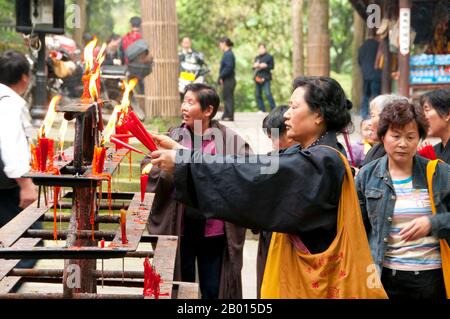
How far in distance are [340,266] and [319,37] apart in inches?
560

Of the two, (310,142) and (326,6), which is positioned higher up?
(326,6)

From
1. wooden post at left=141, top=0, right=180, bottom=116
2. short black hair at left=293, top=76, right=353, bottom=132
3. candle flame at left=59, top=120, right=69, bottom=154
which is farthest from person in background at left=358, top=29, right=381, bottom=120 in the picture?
short black hair at left=293, top=76, right=353, bottom=132

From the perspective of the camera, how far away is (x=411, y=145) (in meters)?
4.70

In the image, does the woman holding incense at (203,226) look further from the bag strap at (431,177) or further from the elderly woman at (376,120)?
the bag strap at (431,177)

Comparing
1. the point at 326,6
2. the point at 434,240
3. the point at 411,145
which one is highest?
the point at 326,6

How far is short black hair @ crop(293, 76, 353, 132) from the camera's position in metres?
4.21

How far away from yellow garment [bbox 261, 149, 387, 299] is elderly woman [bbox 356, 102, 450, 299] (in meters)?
0.54

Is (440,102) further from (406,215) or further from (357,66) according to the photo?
(357,66)

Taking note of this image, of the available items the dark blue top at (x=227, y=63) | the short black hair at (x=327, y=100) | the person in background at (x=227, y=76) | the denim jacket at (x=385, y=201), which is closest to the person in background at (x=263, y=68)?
the person in background at (x=227, y=76)

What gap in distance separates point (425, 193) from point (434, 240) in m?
0.24

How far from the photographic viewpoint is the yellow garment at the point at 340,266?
13.1 ft
